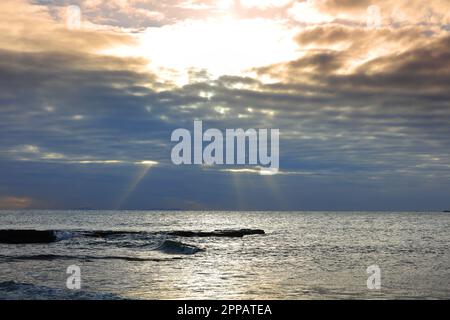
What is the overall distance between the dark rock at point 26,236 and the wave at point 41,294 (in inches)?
1614

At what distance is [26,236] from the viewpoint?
214 ft

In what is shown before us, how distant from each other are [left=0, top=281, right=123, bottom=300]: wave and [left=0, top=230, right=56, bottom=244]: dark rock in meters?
41.0

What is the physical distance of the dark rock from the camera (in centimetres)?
6345

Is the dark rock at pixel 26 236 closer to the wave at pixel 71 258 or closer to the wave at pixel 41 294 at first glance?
the wave at pixel 71 258

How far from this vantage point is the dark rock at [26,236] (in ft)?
208

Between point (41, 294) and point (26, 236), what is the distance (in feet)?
150
